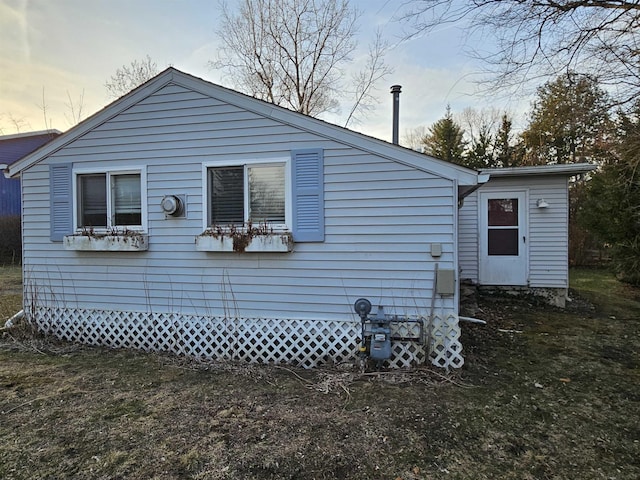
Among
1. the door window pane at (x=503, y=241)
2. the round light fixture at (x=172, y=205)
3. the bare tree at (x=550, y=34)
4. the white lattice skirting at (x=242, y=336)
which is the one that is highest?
the bare tree at (x=550, y=34)

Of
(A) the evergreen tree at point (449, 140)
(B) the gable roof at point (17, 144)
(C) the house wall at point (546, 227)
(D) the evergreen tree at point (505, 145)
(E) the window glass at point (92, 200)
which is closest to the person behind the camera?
(E) the window glass at point (92, 200)

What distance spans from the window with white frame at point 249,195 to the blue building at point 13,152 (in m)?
15.9

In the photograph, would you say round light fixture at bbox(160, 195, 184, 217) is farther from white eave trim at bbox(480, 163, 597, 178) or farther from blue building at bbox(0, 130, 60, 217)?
blue building at bbox(0, 130, 60, 217)

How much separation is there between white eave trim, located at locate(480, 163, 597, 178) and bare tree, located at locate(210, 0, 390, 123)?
888cm

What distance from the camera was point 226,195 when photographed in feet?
14.8

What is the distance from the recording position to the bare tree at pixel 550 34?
580 cm

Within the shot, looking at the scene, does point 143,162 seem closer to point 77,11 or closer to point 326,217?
point 326,217

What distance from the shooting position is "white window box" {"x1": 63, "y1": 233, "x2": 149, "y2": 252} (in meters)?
4.64

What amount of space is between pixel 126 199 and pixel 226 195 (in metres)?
1.45

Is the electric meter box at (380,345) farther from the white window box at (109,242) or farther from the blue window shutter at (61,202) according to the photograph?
the blue window shutter at (61,202)

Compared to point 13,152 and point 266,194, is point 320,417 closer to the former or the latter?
point 266,194

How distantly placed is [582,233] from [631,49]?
362 inches

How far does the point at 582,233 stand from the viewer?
1325cm

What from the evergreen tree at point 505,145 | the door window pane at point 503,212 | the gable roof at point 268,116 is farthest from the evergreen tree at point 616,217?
the evergreen tree at point 505,145
